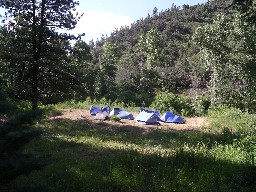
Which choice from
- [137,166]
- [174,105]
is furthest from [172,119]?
[137,166]

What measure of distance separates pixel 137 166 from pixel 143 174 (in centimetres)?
49

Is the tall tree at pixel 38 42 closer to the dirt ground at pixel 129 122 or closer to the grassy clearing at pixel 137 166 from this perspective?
the dirt ground at pixel 129 122

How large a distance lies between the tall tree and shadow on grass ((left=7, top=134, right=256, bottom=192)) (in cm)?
1041

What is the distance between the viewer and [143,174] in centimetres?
832

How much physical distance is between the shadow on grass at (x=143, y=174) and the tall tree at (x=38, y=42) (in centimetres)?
1041

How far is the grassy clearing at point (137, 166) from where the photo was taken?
7.51 m

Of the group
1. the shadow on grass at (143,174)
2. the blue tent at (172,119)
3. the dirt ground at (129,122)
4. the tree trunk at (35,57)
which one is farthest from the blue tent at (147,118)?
the shadow on grass at (143,174)

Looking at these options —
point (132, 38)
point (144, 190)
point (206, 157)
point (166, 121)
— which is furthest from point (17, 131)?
point (132, 38)

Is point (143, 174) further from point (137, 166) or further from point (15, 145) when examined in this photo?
point (15, 145)

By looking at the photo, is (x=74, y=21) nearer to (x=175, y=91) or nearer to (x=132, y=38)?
(x=175, y=91)

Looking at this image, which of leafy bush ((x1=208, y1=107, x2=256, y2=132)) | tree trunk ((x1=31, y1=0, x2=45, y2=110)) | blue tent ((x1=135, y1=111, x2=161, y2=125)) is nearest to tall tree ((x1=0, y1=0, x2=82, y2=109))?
tree trunk ((x1=31, y1=0, x2=45, y2=110))

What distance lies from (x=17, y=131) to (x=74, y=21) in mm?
17171

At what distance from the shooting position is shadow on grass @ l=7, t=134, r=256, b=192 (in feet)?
24.4

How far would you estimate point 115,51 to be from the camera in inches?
2862
